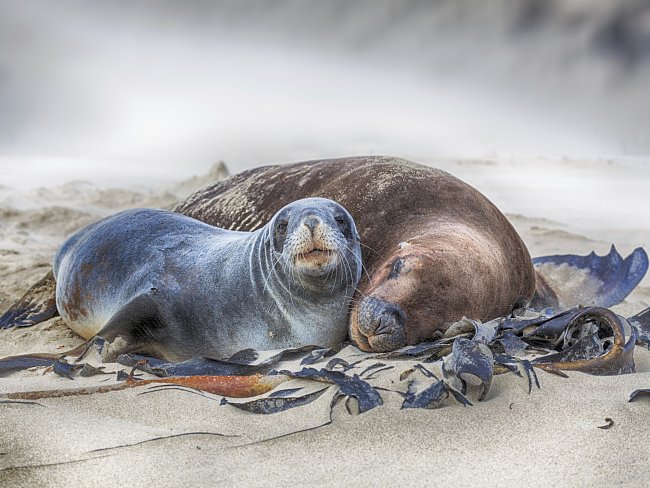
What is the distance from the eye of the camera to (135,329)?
3500 mm

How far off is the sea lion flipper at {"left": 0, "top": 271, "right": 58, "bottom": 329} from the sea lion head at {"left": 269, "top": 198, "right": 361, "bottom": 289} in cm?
186

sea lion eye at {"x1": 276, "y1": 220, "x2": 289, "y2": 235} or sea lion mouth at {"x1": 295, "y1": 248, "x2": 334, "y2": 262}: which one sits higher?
sea lion eye at {"x1": 276, "y1": 220, "x2": 289, "y2": 235}

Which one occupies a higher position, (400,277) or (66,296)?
(400,277)

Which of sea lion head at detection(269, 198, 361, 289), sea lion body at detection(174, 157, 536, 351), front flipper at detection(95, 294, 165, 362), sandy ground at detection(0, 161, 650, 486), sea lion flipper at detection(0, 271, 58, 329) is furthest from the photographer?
sea lion flipper at detection(0, 271, 58, 329)

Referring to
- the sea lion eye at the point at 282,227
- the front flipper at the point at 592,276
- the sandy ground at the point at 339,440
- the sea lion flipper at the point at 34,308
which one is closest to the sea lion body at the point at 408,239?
the sea lion eye at the point at 282,227

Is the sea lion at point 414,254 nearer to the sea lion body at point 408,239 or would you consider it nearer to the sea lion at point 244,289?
the sea lion body at point 408,239

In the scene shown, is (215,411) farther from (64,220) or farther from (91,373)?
(64,220)

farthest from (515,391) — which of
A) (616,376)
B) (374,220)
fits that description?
(374,220)

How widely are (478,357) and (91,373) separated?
143 cm

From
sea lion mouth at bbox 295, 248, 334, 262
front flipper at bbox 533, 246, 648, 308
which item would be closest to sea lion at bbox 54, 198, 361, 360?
sea lion mouth at bbox 295, 248, 334, 262

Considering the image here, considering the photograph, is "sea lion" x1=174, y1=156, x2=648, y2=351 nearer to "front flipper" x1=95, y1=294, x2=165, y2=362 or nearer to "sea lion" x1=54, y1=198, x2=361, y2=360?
"sea lion" x1=54, y1=198, x2=361, y2=360

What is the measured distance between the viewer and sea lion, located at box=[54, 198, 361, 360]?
330cm

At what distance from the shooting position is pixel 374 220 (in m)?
4.10

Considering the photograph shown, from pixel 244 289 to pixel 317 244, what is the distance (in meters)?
0.56
